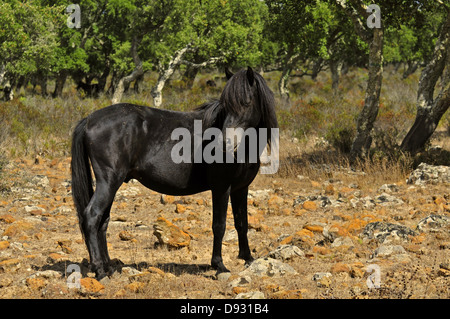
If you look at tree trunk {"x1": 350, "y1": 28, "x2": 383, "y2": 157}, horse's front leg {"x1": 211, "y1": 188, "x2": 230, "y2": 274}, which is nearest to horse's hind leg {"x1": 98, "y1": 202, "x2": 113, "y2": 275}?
horse's front leg {"x1": 211, "y1": 188, "x2": 230, "y2": 274}

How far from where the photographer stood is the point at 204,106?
5.50m

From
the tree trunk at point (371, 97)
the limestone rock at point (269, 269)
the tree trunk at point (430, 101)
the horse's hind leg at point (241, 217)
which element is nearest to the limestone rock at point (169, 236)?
the horse's hind leg at point (241, 217)

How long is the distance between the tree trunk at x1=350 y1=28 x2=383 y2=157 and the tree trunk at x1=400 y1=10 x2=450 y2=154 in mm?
905

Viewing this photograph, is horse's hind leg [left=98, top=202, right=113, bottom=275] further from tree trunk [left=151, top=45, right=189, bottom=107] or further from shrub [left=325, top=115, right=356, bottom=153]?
tree trunk [left=151, top=45, right=189, bottom=107]

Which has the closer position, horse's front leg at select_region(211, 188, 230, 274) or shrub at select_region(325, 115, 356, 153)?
horse's front leg at select_region(211, 188, 230, 274)

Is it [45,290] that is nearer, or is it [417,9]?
[45,290]

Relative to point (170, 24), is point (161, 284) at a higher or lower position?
lower

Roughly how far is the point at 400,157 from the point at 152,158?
733 cm

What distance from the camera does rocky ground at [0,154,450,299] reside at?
4590 millimetres

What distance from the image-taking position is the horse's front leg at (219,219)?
16.9 feet

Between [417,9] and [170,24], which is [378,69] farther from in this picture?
[170,24]

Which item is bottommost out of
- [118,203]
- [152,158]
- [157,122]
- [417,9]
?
[118,203]

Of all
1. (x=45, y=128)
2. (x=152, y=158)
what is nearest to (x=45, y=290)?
(x=152, y=158)

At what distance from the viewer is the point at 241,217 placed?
5648 mm
